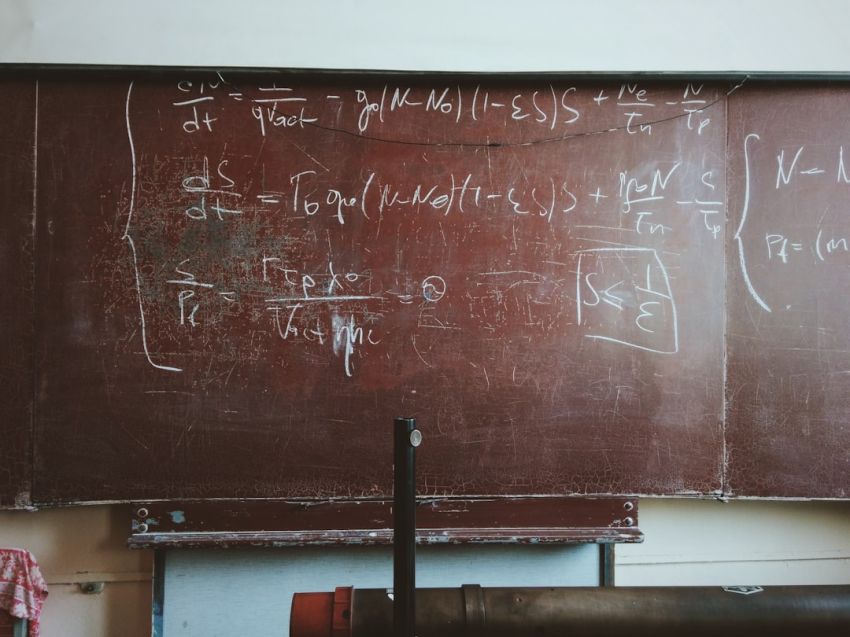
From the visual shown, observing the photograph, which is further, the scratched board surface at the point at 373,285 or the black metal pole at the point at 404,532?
the scratched board surface at the point at 373,285

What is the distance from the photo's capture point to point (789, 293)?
177cm

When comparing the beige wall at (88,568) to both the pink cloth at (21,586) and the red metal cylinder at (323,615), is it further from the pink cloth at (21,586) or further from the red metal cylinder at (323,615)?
the red metal cylinder at (323,615)

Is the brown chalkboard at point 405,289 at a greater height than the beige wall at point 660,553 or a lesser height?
greater

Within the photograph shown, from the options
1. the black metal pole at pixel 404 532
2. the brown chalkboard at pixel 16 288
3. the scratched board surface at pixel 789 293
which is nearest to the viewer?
the black metal pole at pixel 404 532

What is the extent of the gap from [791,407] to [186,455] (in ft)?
5.81

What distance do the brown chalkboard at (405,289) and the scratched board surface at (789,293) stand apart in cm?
1

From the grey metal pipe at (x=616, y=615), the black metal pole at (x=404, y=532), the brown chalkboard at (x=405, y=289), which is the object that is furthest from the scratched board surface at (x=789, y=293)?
the black metal pole at (x=404, y=532)

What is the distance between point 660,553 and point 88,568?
1.73 m

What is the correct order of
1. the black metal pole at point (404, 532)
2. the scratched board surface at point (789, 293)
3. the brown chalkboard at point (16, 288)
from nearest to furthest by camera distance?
the black metal pole at point (404, 532)
the brown chalkboard at point (16, 288)
the scratched board surface at point (789, 293)

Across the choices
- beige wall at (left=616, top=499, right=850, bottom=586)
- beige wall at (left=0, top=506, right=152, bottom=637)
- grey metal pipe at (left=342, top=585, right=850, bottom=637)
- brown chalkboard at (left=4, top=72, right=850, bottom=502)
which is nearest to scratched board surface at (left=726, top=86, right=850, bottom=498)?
brown chalkboard at (left=4, top=72, right=850, bottom=502)

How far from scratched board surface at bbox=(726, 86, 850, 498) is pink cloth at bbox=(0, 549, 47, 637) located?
2025mm

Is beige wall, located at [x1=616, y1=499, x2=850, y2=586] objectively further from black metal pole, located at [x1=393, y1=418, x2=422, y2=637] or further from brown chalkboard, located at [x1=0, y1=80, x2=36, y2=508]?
brown chalkboard, located at [x1=0, y1=80, x2=36, y2=508]

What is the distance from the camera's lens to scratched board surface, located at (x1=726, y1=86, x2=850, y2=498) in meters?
1.76

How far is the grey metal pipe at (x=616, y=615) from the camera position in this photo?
875mm
